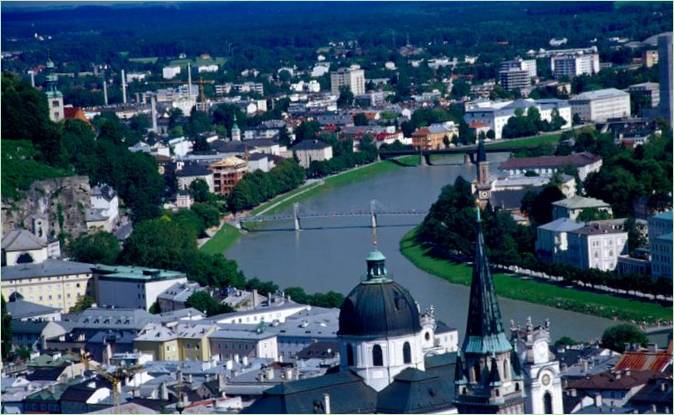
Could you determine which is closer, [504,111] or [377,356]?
[377,356]

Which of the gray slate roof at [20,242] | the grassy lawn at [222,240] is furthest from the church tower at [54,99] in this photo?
the gray slate roof at [20,242]

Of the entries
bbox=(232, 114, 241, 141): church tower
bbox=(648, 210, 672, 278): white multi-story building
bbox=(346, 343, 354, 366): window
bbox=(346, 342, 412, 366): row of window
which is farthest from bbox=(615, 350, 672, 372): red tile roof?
bbox=(232, 114, 241, 141): church tower

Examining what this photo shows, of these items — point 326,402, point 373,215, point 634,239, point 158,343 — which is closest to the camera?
point 326,402

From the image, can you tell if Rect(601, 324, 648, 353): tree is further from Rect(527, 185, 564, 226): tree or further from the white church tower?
Rect(527, 185, 564, 226): tree

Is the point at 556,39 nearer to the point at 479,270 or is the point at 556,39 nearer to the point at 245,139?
the point at 245,139

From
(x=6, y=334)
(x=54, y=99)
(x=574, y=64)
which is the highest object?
(x=54, y=99)

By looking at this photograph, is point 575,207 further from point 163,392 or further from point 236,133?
point 236,133

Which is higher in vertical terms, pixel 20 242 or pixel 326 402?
pixel 326 402

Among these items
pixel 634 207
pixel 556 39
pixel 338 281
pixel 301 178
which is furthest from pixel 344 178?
pixel 556 39

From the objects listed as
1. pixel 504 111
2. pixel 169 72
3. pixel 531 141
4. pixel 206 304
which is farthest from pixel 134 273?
pixel 169 72
